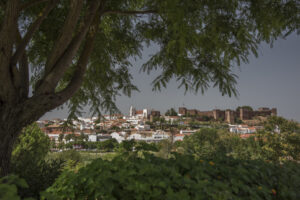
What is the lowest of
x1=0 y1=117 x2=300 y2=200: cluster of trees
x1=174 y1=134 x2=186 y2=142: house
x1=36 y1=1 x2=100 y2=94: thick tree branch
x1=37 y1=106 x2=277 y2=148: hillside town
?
x1=174 y1=134 x2=186 y2=142: house

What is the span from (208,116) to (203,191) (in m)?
75.5

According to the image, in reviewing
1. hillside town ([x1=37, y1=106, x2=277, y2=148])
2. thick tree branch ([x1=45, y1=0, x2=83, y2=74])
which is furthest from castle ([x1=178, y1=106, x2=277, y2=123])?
thick tree branch ([x1=45, y1=0, x2=83, y2=74])

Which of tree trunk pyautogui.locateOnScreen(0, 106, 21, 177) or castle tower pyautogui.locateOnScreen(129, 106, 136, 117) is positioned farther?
castle tower pyautogui.locateOnScreen(129, 106, 136, 117)

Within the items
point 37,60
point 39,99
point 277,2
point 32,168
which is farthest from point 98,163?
point 37,60

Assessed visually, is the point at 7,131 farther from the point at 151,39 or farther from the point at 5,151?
the point at 151,39

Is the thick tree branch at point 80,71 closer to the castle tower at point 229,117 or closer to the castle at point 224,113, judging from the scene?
the castle at point 224,113

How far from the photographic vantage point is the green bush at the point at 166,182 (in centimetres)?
129

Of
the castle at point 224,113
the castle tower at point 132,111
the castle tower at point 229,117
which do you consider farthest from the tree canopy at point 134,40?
the castle tower at point 229,117

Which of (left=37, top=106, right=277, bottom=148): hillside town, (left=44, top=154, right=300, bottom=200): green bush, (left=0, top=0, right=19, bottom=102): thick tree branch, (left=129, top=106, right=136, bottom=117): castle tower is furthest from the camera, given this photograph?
(left=129, top=106, right=136, bottom=117): castle tower

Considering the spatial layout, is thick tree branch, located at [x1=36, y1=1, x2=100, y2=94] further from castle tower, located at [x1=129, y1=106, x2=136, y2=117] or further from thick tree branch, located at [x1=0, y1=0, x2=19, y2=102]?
castle tower, located at [x1=129, y1=106, x2=136, y2=117]

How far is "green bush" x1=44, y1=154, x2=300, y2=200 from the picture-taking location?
1286 millimetres

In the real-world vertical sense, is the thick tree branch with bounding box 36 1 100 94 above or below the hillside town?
above

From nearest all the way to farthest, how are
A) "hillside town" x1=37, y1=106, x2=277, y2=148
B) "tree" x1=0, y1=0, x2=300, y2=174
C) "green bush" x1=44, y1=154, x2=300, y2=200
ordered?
"green bush" x1=44, y1=154, x2=300, y2=200 < "tree" x1=0, y1=0, x2=300, y2=174 < "hillside town" x1=37, y1=106, x2=277, y2=148

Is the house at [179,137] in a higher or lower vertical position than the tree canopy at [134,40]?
lower
